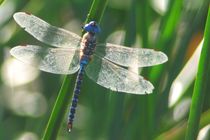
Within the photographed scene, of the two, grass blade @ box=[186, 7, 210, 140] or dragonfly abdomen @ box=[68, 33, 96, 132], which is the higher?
grass blade @ box=[186, 7, 210, 140]

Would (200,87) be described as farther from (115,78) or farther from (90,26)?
(115,78)

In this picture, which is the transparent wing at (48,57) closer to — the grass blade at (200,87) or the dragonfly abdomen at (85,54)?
the dragonfly abdomen at (85,54)

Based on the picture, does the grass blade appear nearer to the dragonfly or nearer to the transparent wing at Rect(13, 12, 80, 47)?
the dragonfly

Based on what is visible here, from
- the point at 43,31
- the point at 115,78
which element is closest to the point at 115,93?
the point at 115,78

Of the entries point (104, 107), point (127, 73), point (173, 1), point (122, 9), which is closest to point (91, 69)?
point (127, 73)

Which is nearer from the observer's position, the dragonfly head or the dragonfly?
the dragonfly head

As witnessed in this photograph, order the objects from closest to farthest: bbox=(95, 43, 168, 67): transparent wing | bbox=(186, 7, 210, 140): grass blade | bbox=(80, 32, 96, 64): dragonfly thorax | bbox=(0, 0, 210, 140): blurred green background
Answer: bbox=(186, 7, 210, 140): grass blade, bbox=(95, 43, 168, 67): transparent wing, bbox=(0, 0, 210, 140): blurred green background, bbox=(80, 32, 96, 64): dragonfly thorax

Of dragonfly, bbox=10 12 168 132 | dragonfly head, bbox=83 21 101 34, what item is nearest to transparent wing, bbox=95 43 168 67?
dragonfly, bbox=10 12 168 132
